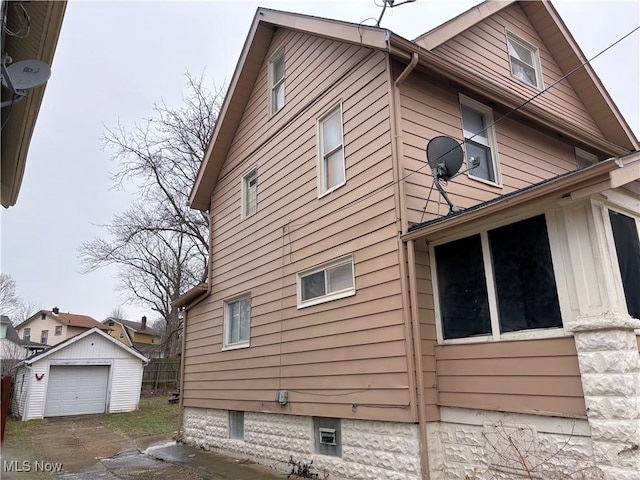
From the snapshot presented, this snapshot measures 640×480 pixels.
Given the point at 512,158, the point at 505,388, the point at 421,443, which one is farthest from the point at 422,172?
the point at 421,443

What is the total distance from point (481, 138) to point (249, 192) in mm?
5166

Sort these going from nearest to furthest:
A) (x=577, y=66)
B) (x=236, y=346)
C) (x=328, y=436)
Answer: (x=328, y=436) → (x=236, y=346) → (x=577, y=66)

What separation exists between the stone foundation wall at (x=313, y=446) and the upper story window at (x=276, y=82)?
20.6ft

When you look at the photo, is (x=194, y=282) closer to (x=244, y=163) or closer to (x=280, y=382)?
(x=244, y=163)

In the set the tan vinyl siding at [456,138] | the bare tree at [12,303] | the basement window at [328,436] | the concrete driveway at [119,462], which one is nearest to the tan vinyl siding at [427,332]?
the tan vinyl siding at [456,138]

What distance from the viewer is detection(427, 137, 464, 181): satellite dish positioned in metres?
5.96

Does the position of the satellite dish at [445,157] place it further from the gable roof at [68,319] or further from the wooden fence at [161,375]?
the gable roof at [68,319]

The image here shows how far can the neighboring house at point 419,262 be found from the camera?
171 inches

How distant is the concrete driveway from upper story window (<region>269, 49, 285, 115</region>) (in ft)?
23.0

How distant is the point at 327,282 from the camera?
7.09 metres

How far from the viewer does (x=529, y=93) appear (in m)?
9.11

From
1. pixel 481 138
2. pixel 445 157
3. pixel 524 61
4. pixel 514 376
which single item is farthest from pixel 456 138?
pixel 524 61

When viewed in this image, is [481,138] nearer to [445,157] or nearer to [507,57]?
[445,157]

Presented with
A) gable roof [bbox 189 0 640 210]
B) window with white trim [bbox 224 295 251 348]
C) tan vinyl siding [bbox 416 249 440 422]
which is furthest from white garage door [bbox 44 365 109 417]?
tan vinyl siding [bbox 416 249 440 422]
